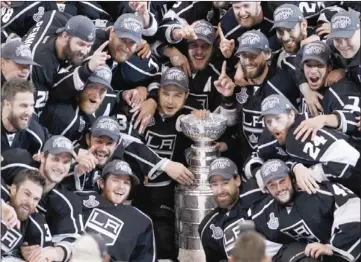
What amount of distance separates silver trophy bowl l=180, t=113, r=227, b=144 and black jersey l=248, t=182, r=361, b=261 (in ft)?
0.76

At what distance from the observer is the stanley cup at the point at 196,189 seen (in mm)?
3797

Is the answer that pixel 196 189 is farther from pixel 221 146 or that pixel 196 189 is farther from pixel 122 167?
pixel 122 167

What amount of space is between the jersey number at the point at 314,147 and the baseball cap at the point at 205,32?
0.43 metres

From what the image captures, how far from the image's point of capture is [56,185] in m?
3.63

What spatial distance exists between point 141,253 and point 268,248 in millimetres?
336

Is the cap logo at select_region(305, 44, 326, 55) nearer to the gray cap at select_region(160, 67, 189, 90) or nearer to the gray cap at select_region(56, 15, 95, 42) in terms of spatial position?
the gray cap at select_region(160, 67, 189, 90)

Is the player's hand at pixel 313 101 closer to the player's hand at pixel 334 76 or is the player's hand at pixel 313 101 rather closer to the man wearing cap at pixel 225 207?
the player's hand at pixel 334 76

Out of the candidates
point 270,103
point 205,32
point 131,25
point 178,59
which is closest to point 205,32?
point 205,32

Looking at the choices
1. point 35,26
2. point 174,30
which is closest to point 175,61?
point 174,30

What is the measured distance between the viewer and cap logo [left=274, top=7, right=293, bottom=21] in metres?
3.71

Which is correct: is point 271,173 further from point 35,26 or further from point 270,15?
point 35,26

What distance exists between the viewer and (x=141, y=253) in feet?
12.3

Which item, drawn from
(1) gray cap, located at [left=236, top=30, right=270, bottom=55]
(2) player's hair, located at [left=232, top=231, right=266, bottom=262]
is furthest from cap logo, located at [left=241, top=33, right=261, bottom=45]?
(2) player's hair, located at [left=232, top=231, right=266, bottom=262]

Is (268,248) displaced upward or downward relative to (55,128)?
downward
